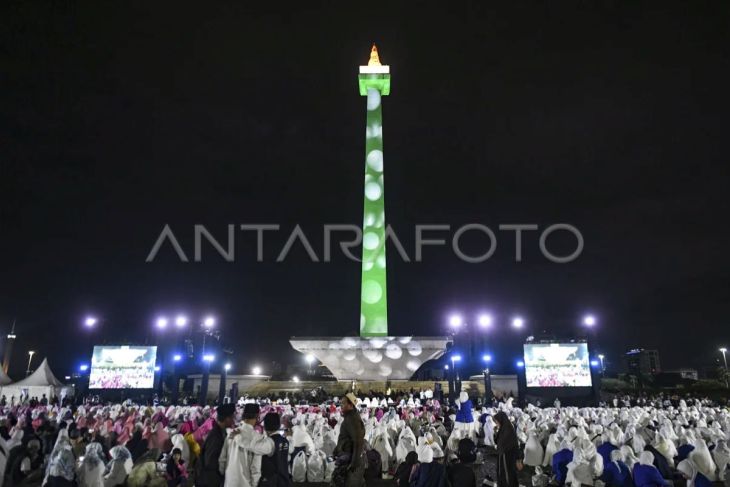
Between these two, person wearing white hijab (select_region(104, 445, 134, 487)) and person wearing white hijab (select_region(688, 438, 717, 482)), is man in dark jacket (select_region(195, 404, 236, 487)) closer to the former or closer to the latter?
person wearing white hijab (select_region(104, 445, 134, 487))

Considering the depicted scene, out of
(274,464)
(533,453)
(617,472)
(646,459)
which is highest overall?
(274,464)

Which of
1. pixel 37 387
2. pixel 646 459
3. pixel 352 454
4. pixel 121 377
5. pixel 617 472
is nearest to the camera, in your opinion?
pixel 352 454

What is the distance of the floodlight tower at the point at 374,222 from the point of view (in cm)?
3609

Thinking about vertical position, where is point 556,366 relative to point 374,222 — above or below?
below

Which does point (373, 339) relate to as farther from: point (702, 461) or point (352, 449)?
point (352, 449)

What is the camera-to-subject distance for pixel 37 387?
102 ft

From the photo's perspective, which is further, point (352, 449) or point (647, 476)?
point (647, 476)

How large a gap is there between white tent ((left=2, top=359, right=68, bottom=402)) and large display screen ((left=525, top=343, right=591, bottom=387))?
31.2m

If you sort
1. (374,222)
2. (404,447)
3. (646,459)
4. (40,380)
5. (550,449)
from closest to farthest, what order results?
(646,459)
(404,447)
(550,449)
(40,380)
(374,222)

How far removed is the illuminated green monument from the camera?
34094 millimetres

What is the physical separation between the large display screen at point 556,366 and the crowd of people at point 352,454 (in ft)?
45.9

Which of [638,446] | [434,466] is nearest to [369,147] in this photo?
[638,446]

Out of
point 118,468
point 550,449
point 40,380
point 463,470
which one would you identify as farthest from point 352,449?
point 40,380

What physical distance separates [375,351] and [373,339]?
1.09 meters
